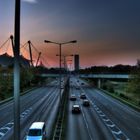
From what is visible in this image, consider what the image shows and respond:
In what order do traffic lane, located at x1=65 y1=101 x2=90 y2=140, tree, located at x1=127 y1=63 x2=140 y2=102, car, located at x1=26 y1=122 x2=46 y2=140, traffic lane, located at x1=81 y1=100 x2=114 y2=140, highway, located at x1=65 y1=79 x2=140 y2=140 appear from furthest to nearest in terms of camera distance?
tree, located at x1=127 y1=63 x2=140 y2=102 → highway, located at x1=65 y1=79 x2=140 y2=140 → traffic lane, located at x1=81 y1=100 x2=114 y2=140 → traffic lane, located at x1=65 y1=101 x2=90 y2=140 → car, located at x1=26 y1=122 x2=46 y2=140

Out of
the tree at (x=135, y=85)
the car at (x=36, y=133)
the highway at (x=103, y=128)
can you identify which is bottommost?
the highway at (x=103, y=128)

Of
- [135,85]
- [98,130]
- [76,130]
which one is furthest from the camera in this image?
[135,85]

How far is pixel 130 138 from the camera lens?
35.8m

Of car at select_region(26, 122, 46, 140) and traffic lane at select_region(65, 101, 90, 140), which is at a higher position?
car at select_region(26, 122, 46, 140)

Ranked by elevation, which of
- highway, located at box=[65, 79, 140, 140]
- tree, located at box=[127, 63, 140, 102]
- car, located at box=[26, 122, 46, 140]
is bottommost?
highway, located at box=[65, 79, 140, 140]

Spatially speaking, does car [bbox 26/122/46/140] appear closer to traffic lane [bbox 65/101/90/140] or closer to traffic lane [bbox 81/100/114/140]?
traffic lane [bbox 65/101/90/140]

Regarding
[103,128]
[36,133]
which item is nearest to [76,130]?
[103,128]

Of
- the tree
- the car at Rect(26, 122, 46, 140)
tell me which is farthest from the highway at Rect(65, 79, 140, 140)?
the tree

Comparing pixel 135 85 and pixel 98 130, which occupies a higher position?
pixel 135 85

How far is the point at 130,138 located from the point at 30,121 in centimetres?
1781

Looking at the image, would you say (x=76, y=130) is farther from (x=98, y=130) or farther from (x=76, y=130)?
(x=98, y=130)

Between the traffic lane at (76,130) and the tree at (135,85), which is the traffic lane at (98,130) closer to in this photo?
the traffic lane at (76,130)

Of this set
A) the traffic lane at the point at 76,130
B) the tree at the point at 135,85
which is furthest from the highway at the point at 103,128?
the tree at the point at 135,85

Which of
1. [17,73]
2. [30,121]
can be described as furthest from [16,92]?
[30,121]
